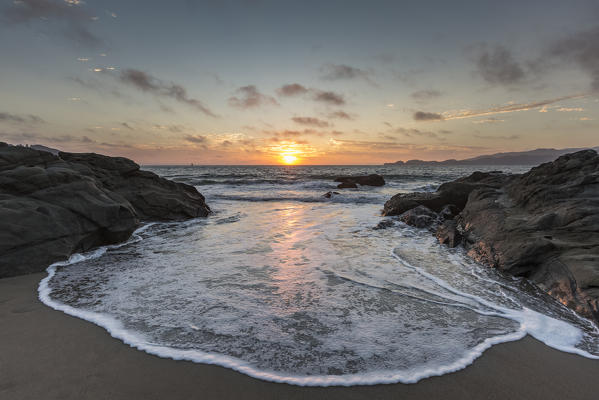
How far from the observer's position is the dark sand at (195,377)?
7.77ft

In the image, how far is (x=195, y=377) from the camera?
2.57m

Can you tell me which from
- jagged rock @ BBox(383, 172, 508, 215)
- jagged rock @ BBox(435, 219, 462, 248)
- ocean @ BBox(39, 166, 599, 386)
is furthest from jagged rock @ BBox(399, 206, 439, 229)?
ocean @ BBox(39, 166, 599, 386)

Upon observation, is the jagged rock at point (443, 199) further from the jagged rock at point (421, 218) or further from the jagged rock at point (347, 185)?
the jagged rock at point (347, 185)

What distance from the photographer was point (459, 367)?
274 cm

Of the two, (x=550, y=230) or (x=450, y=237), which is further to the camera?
(x=450, y=237)

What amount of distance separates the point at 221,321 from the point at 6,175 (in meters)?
7.24

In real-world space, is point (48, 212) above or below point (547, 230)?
above

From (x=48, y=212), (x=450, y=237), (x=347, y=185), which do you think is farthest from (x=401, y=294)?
(x=347, y=185)

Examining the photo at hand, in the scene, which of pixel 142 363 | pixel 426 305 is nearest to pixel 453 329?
pixel 426 305

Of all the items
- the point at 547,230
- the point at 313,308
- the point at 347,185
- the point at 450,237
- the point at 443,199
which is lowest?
the point at 313,308

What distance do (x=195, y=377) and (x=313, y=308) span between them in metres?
1.85

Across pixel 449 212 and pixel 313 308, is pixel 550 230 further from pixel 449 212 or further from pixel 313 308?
pixel 449 212

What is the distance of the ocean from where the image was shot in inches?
114

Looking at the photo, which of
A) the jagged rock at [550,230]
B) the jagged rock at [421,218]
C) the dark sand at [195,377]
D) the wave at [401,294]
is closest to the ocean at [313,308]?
the wave at [401,294]
